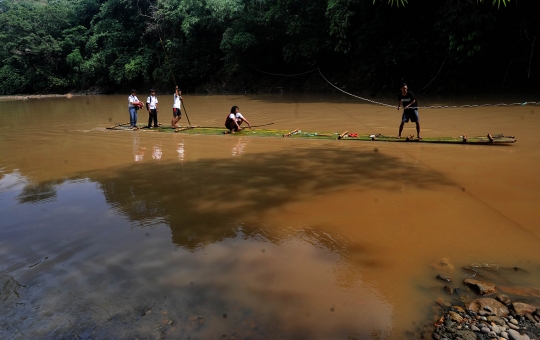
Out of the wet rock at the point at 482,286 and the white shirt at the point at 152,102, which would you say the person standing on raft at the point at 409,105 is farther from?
the white shirt at the point at 152,102

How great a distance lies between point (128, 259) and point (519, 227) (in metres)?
4.63

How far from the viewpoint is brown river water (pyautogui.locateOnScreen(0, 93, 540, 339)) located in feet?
11.1

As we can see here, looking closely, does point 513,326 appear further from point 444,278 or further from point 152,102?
point 152,102

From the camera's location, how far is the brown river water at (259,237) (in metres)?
3.38

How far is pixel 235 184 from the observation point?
700cm

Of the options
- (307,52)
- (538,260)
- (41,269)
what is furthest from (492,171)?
(307,52)

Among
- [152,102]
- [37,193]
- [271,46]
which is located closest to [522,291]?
[37,193]

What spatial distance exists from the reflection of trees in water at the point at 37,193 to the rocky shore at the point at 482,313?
6.13m

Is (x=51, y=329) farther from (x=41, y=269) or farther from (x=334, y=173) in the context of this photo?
(x=334, y=173)

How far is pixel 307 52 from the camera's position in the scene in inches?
930

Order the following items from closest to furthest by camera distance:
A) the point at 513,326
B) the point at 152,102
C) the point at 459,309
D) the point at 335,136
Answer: the point at 513,326, the point at 459,309, the point at 335,136, the point at 152,102

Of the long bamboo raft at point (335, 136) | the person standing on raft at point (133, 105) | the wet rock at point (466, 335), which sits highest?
the person standing on raft at point (133, 105)

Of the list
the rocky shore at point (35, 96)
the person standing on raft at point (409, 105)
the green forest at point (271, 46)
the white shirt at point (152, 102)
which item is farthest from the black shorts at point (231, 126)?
the rocky shore at point (35, 96)

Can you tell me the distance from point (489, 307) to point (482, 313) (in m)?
0.11
